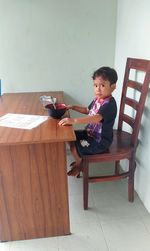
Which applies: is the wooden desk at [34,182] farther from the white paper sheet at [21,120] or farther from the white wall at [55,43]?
the white wall at [55,43]

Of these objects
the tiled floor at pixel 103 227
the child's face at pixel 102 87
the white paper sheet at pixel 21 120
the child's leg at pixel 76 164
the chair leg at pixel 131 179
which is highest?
the child's face at pixel 102 87

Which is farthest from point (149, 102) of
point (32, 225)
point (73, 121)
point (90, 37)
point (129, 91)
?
point (32, 225)

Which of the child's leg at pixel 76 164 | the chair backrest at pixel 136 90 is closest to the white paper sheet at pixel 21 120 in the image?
the child's leg at pixel 76 164

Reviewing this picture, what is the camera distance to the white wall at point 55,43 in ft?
7.25

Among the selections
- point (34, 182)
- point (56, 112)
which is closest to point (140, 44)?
point (56, 112)

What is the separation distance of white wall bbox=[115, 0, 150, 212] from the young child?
27 cm

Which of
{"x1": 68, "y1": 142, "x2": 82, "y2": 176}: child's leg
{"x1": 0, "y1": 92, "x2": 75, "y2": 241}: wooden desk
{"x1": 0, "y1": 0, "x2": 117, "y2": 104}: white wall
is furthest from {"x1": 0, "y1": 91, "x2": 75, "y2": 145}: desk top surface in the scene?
{"x1": 0, "y1": 0, "x2": 117, "y2": 104}: white wall

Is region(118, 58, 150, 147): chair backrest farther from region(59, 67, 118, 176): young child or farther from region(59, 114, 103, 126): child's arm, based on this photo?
region(59, 114, 103, 126): child's arm

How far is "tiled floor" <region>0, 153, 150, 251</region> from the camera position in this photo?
1519mm

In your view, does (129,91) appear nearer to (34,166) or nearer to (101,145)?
(101,145)

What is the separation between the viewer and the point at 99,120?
1.60m

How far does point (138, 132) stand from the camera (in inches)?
69.6

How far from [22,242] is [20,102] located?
3.60ft

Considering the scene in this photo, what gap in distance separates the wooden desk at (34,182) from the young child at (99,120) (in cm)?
20
